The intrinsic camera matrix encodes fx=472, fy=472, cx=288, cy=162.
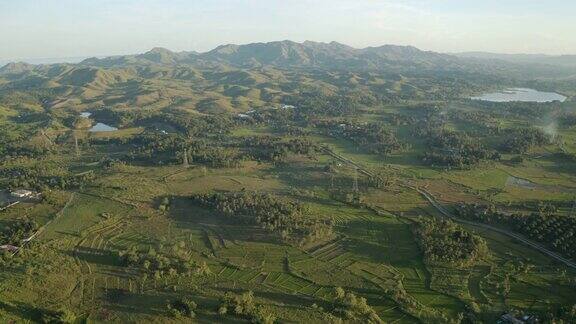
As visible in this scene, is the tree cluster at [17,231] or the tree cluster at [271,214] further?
the tree cluster at [271,214]

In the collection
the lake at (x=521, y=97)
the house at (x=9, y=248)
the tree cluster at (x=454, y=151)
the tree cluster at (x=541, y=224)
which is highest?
the lake at (x=521, y=97)

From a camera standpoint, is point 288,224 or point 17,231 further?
point 288,224

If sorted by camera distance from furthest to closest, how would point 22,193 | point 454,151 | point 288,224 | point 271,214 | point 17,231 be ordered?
1. point 454,151
2. point 22,193
3. point 271,214
4. point 288,224
5. point 17,231

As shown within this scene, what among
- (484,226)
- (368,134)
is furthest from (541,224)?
(368,134)

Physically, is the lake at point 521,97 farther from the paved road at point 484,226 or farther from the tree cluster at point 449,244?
Answer: the tree cluster at point 449,244

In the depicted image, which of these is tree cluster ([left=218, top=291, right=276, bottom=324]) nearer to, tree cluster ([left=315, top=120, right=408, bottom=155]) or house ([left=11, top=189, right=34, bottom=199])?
house ([left=11, top=189, right=34, bottom=199])

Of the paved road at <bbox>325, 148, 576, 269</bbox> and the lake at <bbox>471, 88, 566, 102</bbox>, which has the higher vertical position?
the lake at <bbox>471, 88, 566, 102</bbox>

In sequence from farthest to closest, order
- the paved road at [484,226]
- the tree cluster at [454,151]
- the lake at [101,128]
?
1. the lake at [101,128]
2. the tree cluster at [454,151]
3. the paved road at [484,226]

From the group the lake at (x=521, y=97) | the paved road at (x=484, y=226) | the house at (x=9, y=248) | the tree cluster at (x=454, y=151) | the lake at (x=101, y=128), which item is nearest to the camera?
the house at (x=9, y=248)

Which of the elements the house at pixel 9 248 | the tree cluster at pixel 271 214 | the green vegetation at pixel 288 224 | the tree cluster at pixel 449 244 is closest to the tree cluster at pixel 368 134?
the green vegetation at pixel 288 224

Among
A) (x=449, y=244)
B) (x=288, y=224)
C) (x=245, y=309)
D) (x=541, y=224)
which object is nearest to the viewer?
(x=245, y=309)

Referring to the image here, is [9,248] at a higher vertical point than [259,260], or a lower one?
higher

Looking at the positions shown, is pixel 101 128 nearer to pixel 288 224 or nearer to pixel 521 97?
pixel 288 224

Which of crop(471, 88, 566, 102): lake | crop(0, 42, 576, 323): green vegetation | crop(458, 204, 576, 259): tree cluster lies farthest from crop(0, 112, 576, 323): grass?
crop(471, 88, 566, 102): lake
